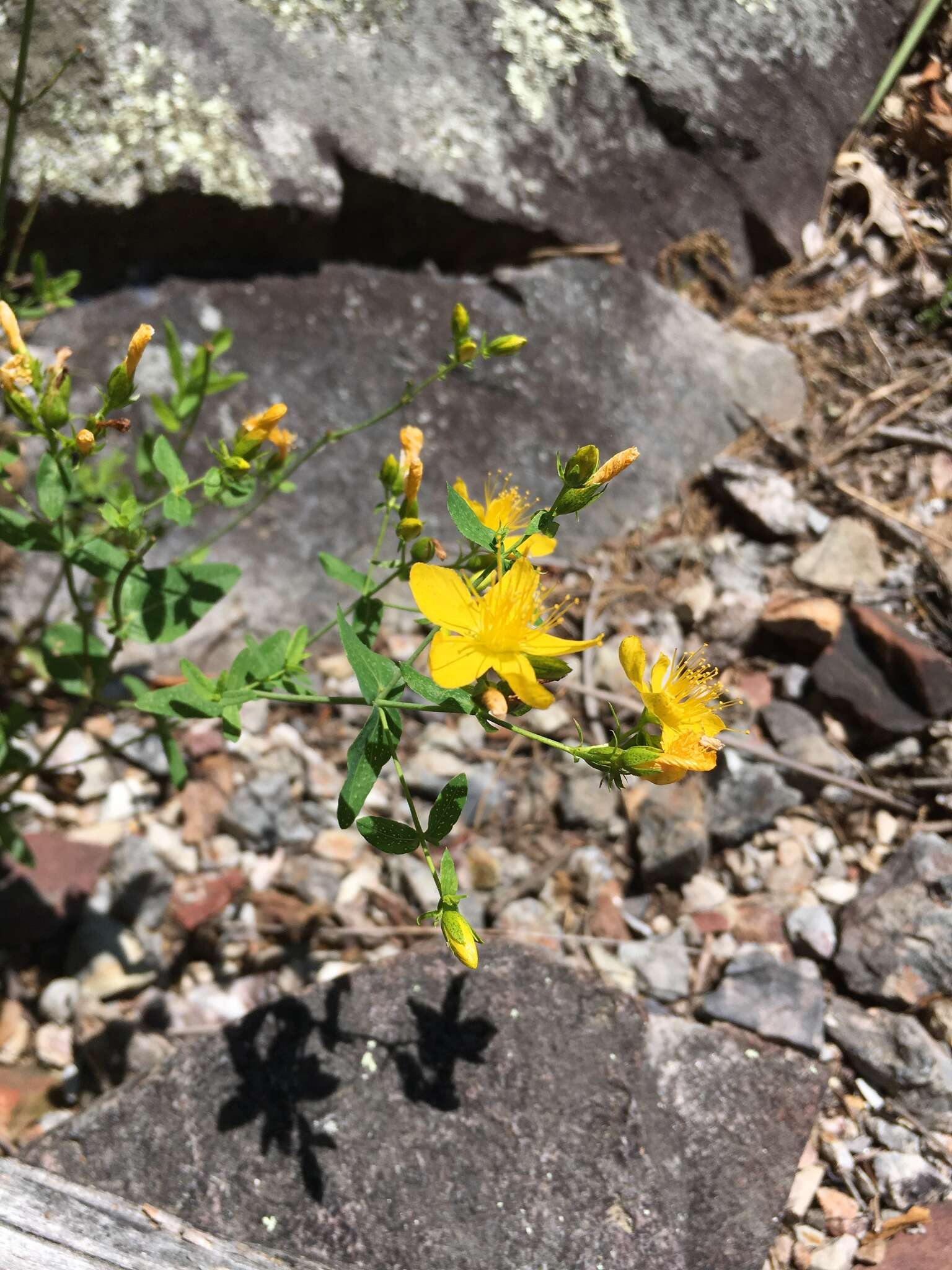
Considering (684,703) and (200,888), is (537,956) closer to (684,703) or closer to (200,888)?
(684,703)

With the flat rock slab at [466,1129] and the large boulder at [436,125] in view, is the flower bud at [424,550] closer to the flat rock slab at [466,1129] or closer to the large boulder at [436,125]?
the flat rock slab at [466,1129]

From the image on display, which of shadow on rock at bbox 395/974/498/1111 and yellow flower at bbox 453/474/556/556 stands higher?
yellow flower at bbox 453/474/556/556

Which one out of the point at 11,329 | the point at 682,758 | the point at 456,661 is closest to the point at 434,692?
the point at 456,661

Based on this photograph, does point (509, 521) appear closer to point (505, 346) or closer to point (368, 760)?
point (505, 346)

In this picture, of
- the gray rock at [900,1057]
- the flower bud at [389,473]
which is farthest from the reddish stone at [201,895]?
the gray rock at [900,1057]

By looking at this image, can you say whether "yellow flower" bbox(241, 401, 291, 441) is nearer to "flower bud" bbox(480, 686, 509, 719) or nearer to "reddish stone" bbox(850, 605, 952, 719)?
"flower bud" bbox(480, 686, 509, 719)

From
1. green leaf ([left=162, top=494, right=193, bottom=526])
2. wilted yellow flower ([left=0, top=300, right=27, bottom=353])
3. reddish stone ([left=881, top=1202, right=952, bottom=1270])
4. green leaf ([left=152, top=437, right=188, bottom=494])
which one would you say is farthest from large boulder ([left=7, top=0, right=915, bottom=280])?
reddish stone ([left=881, top=1202, right=952, bottom=1270])
